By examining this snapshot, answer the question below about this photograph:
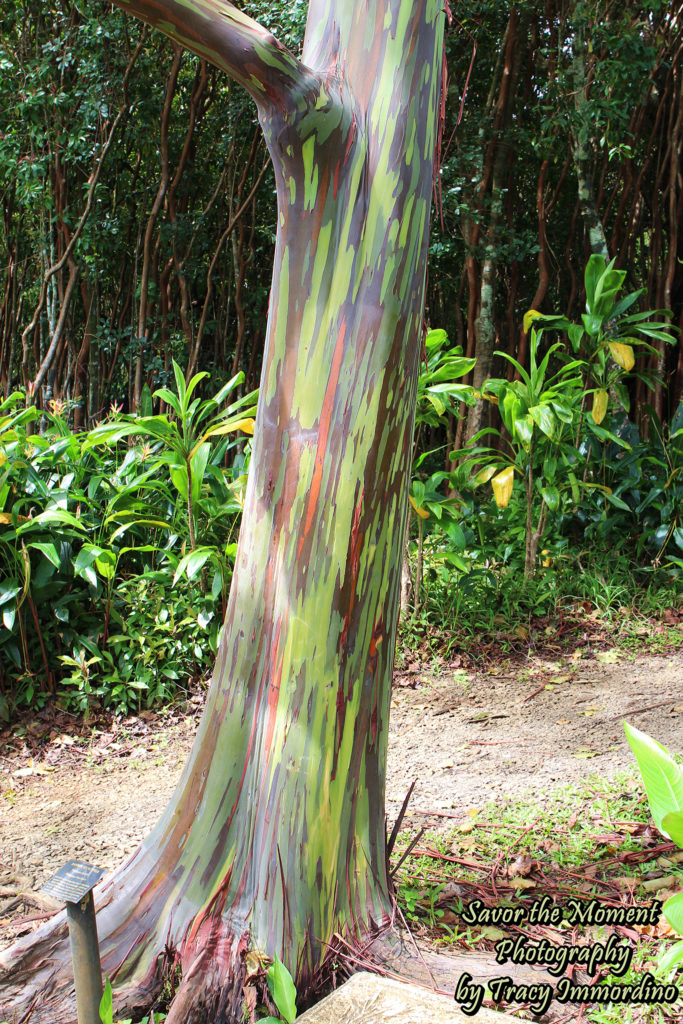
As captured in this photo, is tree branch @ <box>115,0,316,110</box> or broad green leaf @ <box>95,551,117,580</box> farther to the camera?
broad green leaf @ <box>95,551,117,580</box>

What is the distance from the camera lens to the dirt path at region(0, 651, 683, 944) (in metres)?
2.44

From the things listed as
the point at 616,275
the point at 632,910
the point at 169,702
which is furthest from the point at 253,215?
the point at 632,910

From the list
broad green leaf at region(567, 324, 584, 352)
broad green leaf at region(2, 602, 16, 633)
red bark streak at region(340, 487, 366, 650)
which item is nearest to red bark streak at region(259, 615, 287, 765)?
red bark streak at region(340, 487, 366, 650)

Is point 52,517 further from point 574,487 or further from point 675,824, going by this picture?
point 675,824

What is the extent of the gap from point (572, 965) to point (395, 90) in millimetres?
1772

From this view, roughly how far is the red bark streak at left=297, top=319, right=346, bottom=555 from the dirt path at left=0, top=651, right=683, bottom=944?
1.34 meters

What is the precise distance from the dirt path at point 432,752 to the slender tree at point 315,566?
2.76ft

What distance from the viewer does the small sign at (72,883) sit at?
1.03 m

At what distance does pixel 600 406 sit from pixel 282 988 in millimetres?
3265

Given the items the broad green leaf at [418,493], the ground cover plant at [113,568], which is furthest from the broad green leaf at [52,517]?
the broad green leaf at [418,493]

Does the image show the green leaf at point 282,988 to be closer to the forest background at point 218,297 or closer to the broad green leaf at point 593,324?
the forest background at point 218,297

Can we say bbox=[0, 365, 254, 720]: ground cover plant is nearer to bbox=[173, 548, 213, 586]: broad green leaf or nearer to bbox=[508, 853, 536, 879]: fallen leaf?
bbox=[173, 548, 213, 586]: broad green leaf

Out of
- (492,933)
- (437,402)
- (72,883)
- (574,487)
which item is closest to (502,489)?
(437,402)

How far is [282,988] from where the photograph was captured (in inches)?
53.4
